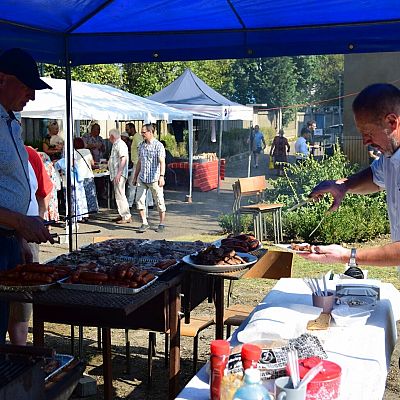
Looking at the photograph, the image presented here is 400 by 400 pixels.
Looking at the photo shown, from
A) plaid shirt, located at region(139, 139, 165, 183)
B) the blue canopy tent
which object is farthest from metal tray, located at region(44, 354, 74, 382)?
plaid shirt, located at region(139, 139, 165, 183)

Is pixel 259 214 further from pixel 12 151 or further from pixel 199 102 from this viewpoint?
pixel 199 102

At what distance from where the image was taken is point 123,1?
488 cm

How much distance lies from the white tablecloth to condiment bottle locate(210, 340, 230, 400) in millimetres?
104

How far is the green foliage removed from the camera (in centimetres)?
1041

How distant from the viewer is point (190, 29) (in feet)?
17.8

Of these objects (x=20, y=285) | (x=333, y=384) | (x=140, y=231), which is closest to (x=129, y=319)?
→ (x=20, y=285)

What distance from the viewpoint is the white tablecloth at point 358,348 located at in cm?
229

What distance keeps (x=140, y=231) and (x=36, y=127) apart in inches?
334

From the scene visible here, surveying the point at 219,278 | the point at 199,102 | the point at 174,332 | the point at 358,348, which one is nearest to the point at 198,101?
the point at 199,102

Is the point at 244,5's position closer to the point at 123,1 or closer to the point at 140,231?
the point at 123,1

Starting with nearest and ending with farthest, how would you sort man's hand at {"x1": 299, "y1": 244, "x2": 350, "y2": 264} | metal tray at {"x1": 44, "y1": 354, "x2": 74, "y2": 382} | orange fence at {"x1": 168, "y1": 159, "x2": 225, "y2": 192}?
metal tray at {"x1": 44, "y1": 354, "x2": 74, "y2": 382} < man's hand at {"x1": 299, "y1": 244, "x2": 350, "y2": 264} < orange fence at {"x1": 168, "y1": 159, "x2": 225, "y2": 192}

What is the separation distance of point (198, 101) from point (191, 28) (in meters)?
12.7

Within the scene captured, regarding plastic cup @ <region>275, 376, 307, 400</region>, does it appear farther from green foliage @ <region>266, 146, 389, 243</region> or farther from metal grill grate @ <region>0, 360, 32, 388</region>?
green foliage @ <region>266, 146, 389, 243</region>

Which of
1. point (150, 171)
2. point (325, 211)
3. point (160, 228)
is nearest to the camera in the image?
point (325, 211)
